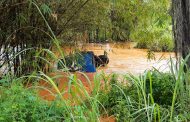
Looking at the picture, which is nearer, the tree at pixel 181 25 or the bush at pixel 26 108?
the bush at pixel 26 108

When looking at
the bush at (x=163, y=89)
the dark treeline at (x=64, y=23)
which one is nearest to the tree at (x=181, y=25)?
the bush at (x=163, y=89)

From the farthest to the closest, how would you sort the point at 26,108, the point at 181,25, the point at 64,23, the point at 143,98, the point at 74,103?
the point at 64,23 → the point at 181,25 → the point at 143,98 → the point at 74,103 → the point at 26,108

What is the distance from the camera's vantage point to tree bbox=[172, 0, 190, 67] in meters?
3.53

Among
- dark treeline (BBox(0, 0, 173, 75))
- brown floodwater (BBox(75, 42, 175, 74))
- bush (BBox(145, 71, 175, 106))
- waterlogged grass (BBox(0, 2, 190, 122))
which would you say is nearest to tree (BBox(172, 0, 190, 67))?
bush (BBox(145, 71, 175, 106))

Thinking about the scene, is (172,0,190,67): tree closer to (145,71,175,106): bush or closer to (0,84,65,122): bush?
(145,71,175,106): bush

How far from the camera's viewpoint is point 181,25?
3578 mm

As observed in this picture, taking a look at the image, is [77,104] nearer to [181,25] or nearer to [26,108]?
[26,108]

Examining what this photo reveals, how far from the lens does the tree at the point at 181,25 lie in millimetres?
3533

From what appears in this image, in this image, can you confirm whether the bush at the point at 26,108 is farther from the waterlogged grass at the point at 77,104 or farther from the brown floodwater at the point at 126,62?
the brown floodwater at the point at 126,62

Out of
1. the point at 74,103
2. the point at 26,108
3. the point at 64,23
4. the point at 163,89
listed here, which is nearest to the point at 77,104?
the point at 74,103

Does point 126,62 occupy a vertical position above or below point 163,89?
below

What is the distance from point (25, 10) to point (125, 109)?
7.44 ft

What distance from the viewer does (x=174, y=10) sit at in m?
3.59

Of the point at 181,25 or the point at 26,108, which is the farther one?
the point at 181,25
